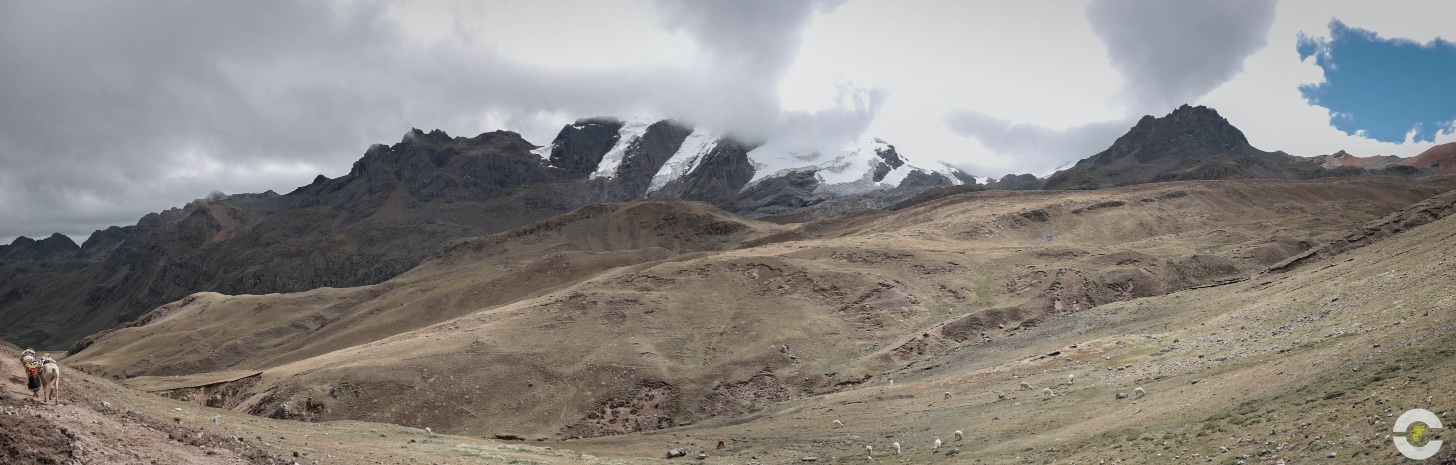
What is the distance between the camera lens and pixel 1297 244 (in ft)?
368

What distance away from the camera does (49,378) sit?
25453 mm

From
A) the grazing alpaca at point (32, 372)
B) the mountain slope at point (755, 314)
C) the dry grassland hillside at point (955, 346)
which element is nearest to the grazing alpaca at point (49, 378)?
the grazing alpaca at point (32, 372)

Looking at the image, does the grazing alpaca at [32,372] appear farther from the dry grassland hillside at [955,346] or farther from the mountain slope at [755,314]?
the mountain slope at [755,314]

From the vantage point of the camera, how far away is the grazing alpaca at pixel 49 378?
25141 mm

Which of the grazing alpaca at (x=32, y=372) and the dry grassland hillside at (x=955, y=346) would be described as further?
the dry grassland hillside at (x=955, y=346)

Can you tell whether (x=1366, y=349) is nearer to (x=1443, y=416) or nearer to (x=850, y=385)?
(x=1443, y=416)

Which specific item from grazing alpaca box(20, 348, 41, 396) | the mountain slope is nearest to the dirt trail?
grazing alpaca box(20, 348, 41, 396)

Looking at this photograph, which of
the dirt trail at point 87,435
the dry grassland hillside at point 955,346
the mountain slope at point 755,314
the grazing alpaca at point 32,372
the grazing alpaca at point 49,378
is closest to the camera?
the dirt trail at point 87,435

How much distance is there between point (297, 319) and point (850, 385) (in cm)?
14479

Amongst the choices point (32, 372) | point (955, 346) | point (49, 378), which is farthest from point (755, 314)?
point (32, 372)

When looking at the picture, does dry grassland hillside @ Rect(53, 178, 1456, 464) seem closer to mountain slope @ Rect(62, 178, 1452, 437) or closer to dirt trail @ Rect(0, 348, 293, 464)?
mountain slope @ Rect(62, 178, 1452, 437)

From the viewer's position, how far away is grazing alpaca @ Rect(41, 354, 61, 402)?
82.5ft

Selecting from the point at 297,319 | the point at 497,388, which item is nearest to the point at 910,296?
the point at 497,388

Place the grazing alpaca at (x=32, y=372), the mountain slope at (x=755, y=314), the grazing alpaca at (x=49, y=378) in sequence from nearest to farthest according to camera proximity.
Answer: the grazing alpaca at (x=49, y=378)
the grazing alpaca at (x=32, y=372)
the mountain slope at (x=755, y=314)
